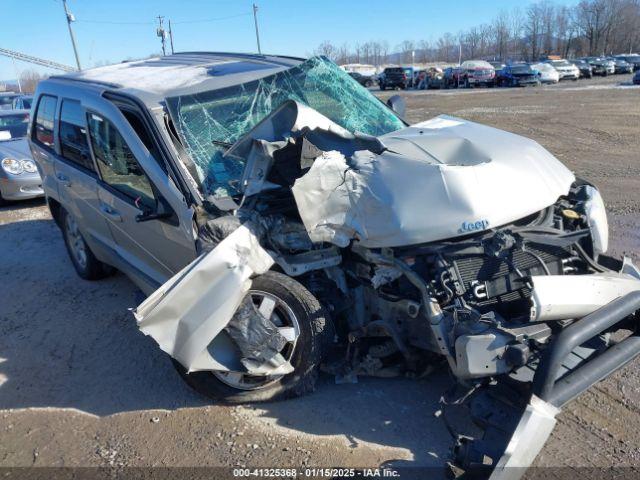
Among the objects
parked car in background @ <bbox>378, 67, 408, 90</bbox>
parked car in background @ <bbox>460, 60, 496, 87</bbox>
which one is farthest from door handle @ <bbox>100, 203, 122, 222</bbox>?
parked car in background @ <bbox>378, 67, 408, 90</bbox>

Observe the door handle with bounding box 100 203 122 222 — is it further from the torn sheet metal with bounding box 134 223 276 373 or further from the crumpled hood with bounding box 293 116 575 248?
the crumpled hood with bounding box 293 116 575 248

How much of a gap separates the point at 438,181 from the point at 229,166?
1.54 metres

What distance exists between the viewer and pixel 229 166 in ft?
12.2

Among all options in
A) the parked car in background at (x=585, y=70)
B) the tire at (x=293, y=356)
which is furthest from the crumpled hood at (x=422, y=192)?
the parked car in background at (x=585, y=70)

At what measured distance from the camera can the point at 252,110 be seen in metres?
4.07

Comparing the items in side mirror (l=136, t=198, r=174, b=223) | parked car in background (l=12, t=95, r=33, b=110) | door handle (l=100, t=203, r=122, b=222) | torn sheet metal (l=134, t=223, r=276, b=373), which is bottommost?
torn sheet metal (l=134, t=223, r=276, b=373)

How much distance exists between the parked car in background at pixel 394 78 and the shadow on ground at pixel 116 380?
37958 mm

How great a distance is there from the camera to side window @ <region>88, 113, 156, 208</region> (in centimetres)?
379

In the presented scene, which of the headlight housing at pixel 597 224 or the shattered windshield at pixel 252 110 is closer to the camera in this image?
the headlight housing at pixel 597 224

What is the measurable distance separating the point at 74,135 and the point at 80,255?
1.43 meters

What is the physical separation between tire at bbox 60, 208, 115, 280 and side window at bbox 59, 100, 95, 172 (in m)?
0.81

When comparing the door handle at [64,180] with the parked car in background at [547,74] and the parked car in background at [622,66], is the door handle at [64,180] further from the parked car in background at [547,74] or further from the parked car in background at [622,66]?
the parked car in background at [622,66]

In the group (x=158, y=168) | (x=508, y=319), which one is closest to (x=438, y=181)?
(x=508, y=319)

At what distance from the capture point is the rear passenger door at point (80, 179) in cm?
455
